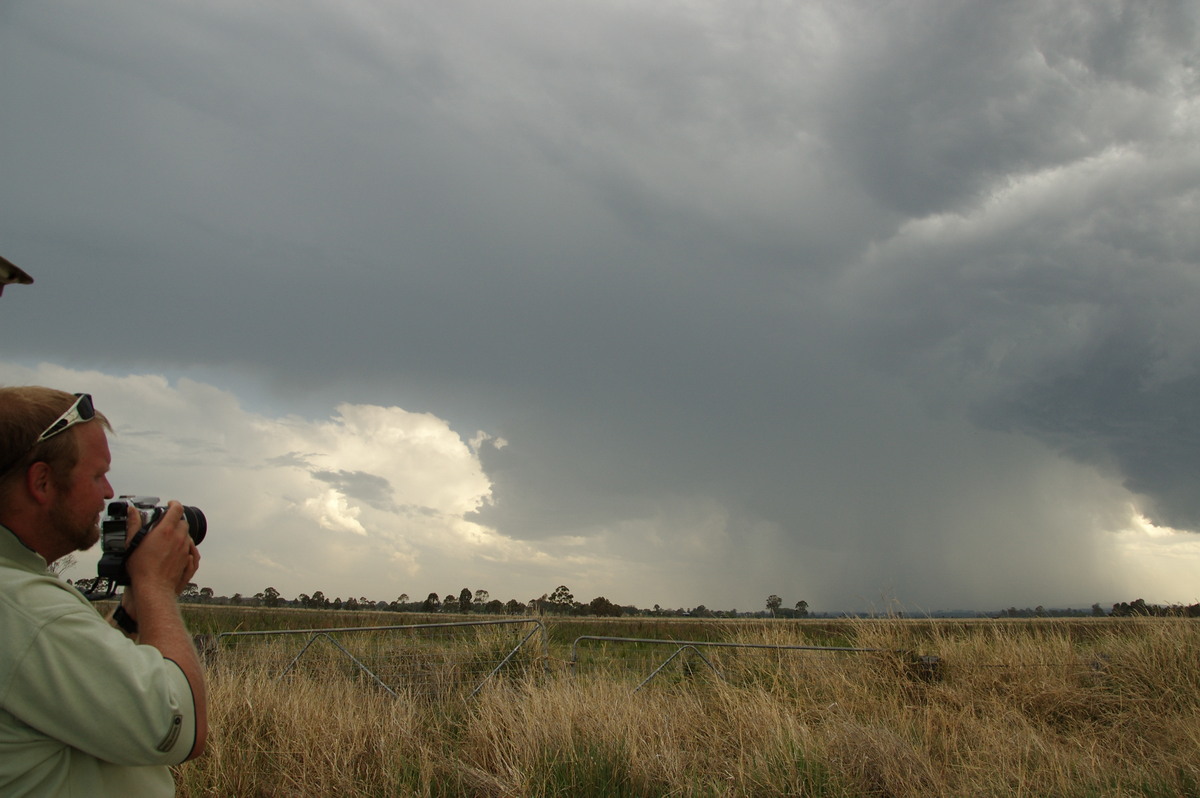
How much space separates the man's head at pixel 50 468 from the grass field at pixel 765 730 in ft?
15.4

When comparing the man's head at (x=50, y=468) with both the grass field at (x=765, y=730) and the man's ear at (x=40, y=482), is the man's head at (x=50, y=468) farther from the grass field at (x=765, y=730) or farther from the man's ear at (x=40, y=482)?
the grass field at (x=765, y=730)

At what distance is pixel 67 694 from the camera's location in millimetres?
1761

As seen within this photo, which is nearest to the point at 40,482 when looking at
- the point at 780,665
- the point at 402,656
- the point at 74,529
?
the point at 74,529

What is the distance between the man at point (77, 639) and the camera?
1.77m

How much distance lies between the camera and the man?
1.77 metres

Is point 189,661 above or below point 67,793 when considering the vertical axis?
above

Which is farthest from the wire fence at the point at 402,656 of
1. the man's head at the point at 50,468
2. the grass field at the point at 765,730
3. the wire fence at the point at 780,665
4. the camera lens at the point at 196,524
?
the man's head at the point at 50,468

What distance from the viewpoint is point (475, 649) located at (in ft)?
45.3

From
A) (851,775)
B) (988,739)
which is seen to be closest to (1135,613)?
(988,739)

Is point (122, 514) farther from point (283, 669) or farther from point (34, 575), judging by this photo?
point (283, 669)

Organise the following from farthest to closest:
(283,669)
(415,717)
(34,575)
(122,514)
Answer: (283,669), (415,717), (122,514), (34,575)

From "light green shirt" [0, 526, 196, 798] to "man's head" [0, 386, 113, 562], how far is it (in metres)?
0.12

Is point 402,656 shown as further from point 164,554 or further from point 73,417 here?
point 73,417

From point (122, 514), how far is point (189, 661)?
1.69 feet
